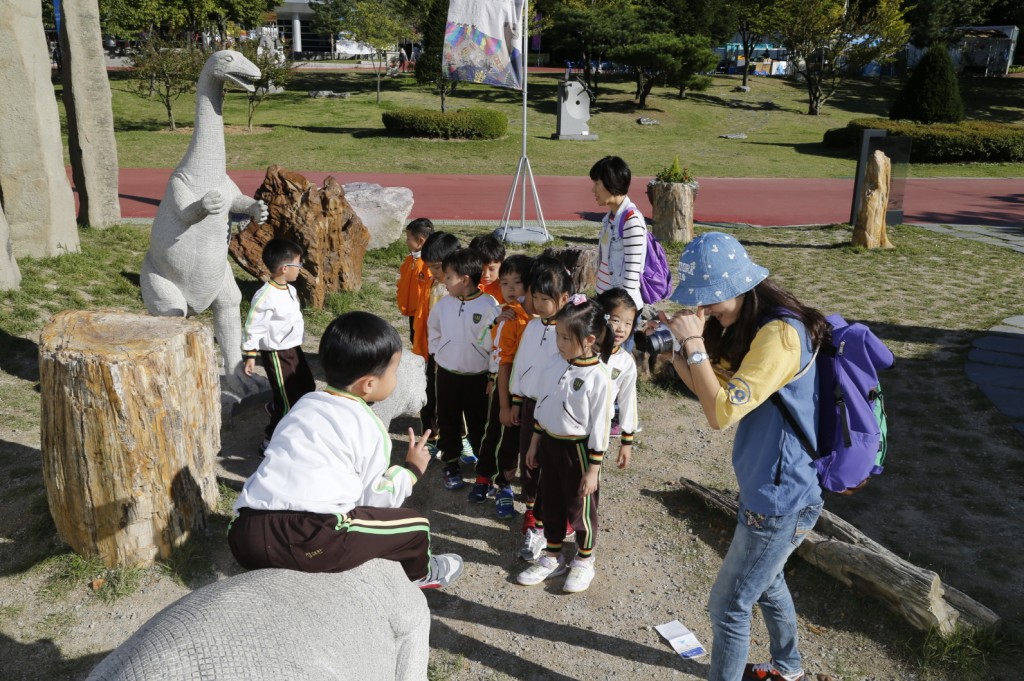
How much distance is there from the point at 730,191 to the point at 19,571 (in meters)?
15.5

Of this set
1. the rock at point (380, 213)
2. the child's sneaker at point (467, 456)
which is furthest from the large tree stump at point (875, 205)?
the child's sneaker at point (467, 456)

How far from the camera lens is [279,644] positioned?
6.38 ft

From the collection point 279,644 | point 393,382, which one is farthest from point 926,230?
point 279,644

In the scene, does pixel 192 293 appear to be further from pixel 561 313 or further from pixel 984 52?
pixel 984 52

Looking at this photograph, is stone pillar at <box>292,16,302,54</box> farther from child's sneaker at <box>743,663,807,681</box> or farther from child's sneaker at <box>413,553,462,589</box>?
child's sneaker at <box>743,663,807,681</box>

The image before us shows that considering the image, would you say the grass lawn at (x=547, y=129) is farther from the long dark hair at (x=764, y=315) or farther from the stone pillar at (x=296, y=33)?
the stone pillar at (x=296, y=33)

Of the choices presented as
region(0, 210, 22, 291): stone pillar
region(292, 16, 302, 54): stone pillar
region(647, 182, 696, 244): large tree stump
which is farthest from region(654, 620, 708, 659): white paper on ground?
region(292, 16, 302, 54): stone pillar

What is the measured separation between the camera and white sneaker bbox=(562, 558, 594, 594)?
153 inches

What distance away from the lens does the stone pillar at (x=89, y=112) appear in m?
8.82

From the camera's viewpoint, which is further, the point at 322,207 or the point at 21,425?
the point at 322,207

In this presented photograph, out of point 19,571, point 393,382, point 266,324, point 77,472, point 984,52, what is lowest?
point 19,571

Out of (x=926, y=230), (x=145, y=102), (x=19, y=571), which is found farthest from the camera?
(x=145, y=102)

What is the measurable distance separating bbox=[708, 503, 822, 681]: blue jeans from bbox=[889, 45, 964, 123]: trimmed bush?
24.1 m

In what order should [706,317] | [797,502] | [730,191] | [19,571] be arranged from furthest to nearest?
[730,191], [19,571], [706,317], [797,502]
